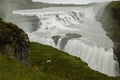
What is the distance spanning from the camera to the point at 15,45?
26.5 m

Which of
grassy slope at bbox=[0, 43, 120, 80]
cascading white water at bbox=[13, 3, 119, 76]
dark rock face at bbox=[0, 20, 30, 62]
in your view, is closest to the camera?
dark rock face at bbox=[0, 20, 30, 62]

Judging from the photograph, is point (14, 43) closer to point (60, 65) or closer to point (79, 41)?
point (60, 65)

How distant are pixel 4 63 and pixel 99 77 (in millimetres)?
30001

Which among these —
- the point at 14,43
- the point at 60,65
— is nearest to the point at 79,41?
the point at 60,65

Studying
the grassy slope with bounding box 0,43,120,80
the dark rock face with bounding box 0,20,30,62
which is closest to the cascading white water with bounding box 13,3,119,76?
the grassy slope with bounding box 0,43,120,80

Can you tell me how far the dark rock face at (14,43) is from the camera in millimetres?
26078

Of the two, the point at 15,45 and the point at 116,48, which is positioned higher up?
the point at 15,45

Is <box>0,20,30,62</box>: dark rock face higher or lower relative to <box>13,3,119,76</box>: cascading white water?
higher

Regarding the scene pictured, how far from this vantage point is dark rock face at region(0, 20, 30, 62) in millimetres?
26078

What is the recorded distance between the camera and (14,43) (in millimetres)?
26594

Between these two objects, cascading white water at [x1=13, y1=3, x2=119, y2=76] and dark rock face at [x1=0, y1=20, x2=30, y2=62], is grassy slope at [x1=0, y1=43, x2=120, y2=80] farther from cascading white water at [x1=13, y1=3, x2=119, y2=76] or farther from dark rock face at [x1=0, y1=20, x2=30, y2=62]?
cascading white water at [x1=13, y1=3, x2=119, y2=76]

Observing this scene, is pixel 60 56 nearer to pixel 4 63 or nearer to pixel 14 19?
pixel 4 63

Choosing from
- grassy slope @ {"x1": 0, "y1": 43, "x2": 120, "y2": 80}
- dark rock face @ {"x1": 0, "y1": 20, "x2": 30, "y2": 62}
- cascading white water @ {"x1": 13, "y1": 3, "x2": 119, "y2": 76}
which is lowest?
cascading white water @ {"x1": 13, "y1": 3, "x2": 119, "y2": 76}

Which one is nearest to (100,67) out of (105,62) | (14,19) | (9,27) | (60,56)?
(105,62)
